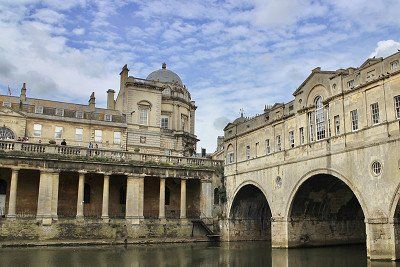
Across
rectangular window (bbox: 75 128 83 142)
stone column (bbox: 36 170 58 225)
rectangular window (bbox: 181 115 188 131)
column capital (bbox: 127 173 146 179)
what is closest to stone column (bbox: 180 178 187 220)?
column capital (bbox: 127 173 146 179)

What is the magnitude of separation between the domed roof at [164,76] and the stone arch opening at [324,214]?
1203 inches

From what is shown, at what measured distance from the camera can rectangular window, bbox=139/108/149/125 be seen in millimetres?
48500

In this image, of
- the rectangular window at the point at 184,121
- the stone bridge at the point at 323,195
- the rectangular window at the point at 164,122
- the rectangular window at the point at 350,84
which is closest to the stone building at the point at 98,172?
the rectangular window at the point at 164,122

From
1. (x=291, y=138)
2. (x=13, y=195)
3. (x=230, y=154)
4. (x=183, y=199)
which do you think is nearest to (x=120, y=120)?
(x=183, y=199)

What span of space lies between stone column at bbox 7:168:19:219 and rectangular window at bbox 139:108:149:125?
1745 centimetres

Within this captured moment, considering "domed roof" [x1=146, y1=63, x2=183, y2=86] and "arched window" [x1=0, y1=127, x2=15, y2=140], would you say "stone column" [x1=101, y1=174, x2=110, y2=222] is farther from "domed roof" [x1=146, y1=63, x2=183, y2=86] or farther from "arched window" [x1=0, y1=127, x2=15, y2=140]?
"domed roof" [x1=146, y1=63, x2=183, y2=86]

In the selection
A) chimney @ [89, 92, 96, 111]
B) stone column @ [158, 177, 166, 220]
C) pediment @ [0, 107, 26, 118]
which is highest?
chimney @ [89, 92, 96, 111]

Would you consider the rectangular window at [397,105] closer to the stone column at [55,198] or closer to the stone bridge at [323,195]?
the stone bridge at [323,195]

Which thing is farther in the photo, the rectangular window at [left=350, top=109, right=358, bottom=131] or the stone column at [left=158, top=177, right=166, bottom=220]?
the stone column at [left=158, top=177, right=166, bottom=220]

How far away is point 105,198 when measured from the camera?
36.1m

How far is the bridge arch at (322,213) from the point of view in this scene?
2948 cm

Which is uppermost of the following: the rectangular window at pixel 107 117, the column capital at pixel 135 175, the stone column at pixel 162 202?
the rectangular window at pixel 107 117

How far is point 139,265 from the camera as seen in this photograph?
2075 cm

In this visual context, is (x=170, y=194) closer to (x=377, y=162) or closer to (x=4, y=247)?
(x=4, y=247)
